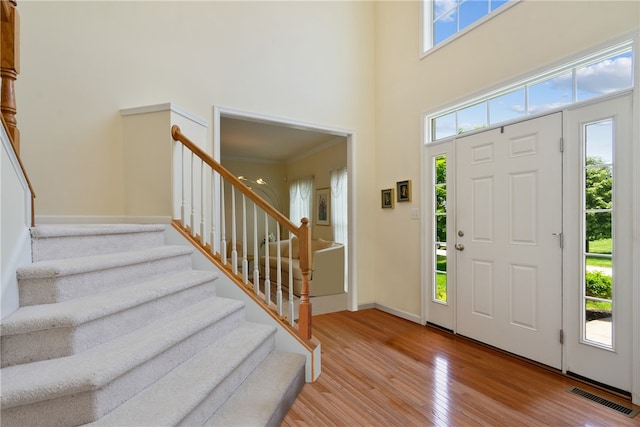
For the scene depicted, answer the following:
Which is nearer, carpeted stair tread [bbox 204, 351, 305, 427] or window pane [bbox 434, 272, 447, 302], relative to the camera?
carpeted stair tread [bbox 204, 351, 305, 427]

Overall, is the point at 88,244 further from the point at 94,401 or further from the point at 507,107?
the point at 507,107

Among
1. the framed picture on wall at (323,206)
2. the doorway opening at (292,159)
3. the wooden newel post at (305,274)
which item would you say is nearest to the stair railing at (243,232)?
the wooden newel post at (305,274)

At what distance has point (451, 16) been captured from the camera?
3217 millimetres

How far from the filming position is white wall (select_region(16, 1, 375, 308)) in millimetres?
2574

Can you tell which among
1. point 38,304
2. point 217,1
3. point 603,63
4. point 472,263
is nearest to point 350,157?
point 472,263

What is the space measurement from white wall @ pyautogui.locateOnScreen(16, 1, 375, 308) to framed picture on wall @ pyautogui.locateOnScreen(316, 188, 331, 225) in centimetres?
185

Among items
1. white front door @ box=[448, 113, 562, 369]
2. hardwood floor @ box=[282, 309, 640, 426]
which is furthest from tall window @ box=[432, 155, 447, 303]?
hardwood floor @ box=[282, 309, 640, 426]

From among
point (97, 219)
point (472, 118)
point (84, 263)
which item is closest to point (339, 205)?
point (472, 118)

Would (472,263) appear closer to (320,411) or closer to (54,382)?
(320,411)

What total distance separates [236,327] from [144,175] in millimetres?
1553

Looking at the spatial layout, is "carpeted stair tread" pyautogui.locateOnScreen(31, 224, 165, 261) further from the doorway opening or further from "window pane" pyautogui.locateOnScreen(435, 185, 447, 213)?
"window pane" pyautogui.locateOnScreen(435, 185, 447, 213)

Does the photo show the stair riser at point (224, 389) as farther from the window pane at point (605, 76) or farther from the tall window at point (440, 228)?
the window pane at point (605, 76)

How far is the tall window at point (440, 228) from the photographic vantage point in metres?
3.22

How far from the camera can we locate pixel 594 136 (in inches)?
85.2
